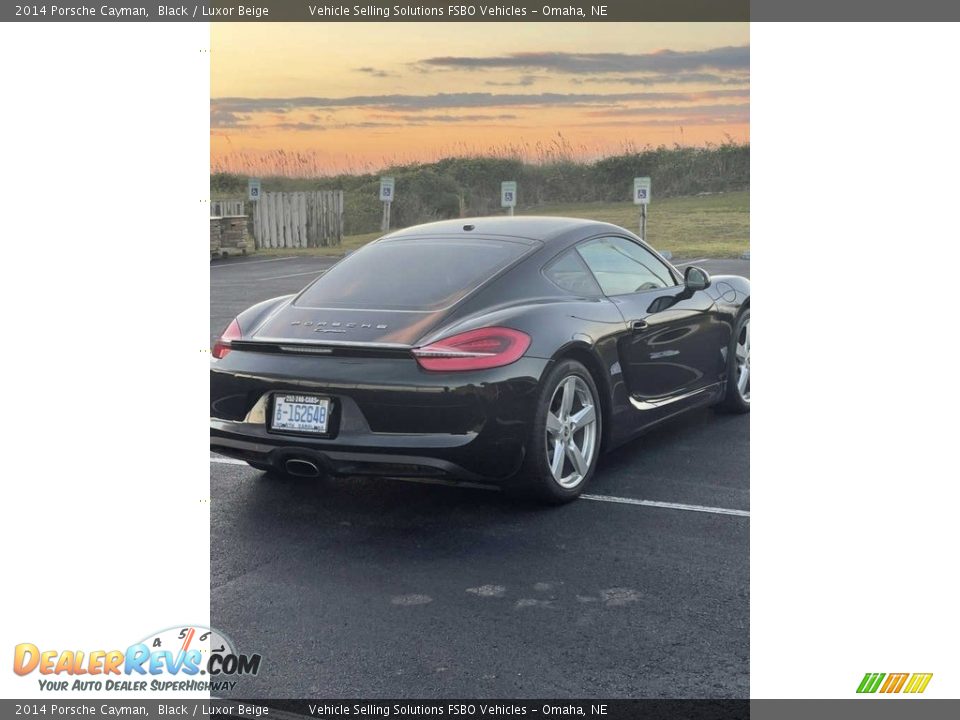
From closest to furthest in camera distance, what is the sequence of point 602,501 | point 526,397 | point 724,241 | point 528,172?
point 526,397
point 602,501
point 528,172
point 724,241

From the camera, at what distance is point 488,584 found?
4.40 meters

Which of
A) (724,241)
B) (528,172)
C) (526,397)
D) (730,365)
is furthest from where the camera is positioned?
(724,241)

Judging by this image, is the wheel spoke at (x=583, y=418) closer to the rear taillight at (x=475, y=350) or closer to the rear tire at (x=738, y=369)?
the rear taillight at (x=475, y=350)

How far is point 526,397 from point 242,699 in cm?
211

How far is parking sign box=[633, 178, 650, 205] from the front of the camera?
56.0 feet

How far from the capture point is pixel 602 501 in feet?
18.1

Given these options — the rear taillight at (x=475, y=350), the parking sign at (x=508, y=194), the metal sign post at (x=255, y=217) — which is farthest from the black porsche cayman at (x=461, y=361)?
the metal sign post at (x=255, y=217)

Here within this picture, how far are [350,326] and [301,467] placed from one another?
2.29 feet

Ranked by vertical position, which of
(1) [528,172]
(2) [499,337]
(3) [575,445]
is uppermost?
(1) [528,172]

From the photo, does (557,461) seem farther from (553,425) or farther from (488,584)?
(488,584)

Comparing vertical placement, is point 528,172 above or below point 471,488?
above
